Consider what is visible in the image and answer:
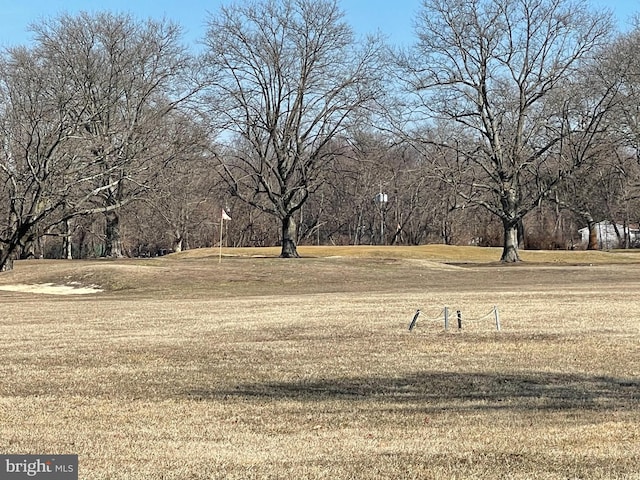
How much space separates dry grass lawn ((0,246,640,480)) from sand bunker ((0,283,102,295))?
815 cm

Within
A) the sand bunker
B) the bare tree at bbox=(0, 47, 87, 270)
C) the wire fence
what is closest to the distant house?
the bare tree at bbox=(0, 47, 87, 270)

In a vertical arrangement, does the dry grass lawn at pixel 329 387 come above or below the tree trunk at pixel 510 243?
below

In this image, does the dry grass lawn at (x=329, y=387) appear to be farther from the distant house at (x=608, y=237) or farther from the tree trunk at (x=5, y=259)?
the distant house at (x=608, y=237)

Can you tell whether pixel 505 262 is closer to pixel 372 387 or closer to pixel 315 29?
pixel 315 29

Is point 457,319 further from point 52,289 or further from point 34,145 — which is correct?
point 34,145

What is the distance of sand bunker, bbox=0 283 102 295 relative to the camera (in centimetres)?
3672

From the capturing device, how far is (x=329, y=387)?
12375 mm

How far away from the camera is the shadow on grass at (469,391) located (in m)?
11.0

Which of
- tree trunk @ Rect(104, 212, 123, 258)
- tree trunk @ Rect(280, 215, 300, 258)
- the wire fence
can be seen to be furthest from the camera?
tree trunk @ Rect(104, 212, 123, 258)

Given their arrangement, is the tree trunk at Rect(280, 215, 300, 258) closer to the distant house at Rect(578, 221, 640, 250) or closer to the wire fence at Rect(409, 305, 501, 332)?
the wire fence at Rect(409, 305, 501, 332)

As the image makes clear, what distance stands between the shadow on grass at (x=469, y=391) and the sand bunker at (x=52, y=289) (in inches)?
1002

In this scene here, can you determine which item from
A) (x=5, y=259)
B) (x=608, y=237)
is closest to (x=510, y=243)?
(x=5, y=259)

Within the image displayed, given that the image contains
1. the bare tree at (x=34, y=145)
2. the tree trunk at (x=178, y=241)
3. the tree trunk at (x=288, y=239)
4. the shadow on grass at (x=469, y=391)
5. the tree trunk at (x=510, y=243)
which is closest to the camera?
the shadow on grass at (x=469, y=391)

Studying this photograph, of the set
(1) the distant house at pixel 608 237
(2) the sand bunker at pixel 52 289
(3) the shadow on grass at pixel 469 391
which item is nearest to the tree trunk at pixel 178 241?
(1) the distant house at pixel 608 237
